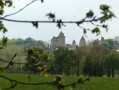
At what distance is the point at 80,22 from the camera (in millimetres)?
2514

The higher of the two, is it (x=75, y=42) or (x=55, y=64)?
(x=75, y=42)

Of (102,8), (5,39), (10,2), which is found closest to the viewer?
(102,8)

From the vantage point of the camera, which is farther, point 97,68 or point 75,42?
point 75,42

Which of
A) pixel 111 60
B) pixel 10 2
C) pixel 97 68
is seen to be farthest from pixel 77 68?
pixel 10 2

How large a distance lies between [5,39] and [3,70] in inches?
19.7

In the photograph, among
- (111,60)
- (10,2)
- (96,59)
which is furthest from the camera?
(96,59)

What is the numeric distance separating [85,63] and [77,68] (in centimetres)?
783

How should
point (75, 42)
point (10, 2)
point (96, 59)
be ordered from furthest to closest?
point (75, 42) < point (96, 59) < point (10, 2)

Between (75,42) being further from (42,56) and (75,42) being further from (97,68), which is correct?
(42,56)

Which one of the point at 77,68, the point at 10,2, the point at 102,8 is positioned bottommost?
the point at 77,68

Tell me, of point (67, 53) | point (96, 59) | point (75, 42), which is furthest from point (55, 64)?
point (75, 42)

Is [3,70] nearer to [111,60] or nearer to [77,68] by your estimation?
[111,60]

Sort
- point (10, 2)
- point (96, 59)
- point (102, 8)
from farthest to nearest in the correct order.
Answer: point (96, 59) < point (10, 2) < point (102, 8)

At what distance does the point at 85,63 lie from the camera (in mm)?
57031
